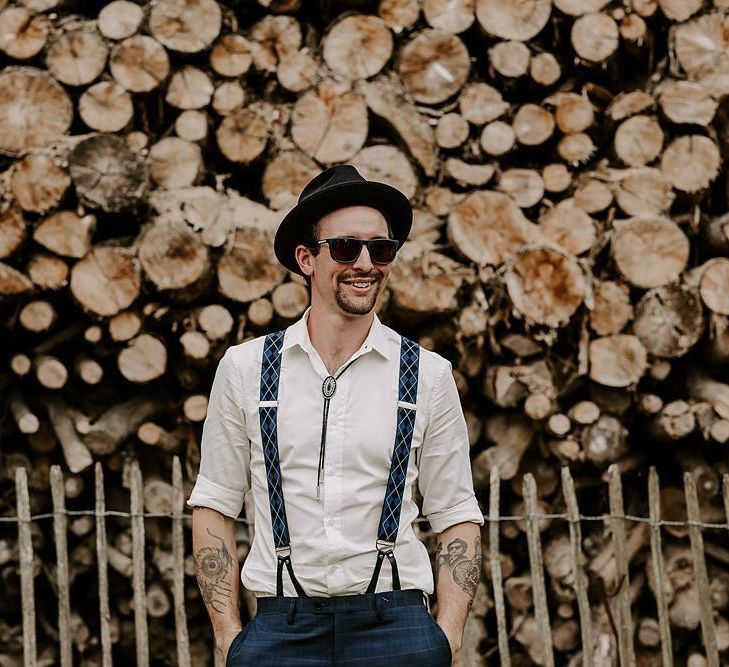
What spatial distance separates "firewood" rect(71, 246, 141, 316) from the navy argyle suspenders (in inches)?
69.4

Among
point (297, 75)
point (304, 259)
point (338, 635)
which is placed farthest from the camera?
point (297, 75)

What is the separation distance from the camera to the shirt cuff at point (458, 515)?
2363 mm

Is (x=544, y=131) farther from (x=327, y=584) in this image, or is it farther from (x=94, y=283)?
(x=327, y=584)

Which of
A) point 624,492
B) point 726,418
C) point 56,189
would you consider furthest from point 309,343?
point 624,492

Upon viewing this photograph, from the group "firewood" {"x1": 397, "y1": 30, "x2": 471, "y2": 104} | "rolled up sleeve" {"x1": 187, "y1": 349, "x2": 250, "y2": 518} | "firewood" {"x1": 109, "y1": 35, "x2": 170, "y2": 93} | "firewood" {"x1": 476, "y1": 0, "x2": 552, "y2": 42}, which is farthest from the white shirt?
"firewood" {"x1": 476, "y1": 0, "x2": 552, "y2": 42}

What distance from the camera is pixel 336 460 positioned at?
7.27 feet

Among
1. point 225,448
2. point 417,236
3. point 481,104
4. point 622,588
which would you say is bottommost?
point 622,588

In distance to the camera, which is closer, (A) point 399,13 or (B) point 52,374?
(B) point 52,374

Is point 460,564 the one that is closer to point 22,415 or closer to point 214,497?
point 214,497

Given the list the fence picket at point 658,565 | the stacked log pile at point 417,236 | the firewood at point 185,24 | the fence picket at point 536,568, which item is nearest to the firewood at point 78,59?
the stacked log pile at point 417,236

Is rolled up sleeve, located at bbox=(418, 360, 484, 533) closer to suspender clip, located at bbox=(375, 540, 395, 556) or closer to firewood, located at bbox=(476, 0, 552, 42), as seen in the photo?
suspender clip, located at bbox=(375, 540, 395, 556)

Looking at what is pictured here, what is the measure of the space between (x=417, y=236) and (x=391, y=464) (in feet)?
6.64

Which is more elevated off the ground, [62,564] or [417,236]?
[417,236]

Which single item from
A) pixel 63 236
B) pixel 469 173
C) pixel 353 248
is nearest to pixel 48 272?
pixel 63 236
